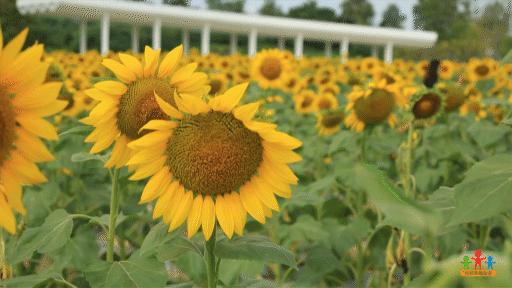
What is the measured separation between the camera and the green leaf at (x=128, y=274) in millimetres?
1332

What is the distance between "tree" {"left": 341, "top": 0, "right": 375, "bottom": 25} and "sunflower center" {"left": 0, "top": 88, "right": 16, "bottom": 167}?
4356 centimetres

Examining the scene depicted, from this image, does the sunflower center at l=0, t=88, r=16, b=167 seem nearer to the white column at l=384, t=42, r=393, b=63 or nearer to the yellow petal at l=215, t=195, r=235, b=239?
the yellow petal at l=215, t=195, r=235, b=239

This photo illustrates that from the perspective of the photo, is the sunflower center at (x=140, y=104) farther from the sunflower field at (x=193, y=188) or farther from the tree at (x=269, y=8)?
the tree at (x=269, y=8)

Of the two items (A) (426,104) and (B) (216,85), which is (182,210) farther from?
(B) (216,85)

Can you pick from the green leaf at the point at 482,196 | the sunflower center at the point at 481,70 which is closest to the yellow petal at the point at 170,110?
the green leaf at the point at 482,196

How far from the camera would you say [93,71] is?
657 centimetres

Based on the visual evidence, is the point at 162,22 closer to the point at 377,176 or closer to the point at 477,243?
the point at 477,243

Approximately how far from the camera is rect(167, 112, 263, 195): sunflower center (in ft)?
3.86

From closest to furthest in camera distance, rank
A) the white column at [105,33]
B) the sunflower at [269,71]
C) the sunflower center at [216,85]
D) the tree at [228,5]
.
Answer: the sunflower center at [216,85] < the sunflower at [269,71] < the white column at [105,33] < the tree at [228,5]

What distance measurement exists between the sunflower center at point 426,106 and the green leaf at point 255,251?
1.64 m

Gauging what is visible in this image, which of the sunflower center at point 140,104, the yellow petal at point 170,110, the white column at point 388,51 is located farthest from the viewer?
the white column at point 388,51

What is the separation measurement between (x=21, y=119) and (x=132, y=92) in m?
0.54

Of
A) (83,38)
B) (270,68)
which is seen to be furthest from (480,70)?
(83,38)

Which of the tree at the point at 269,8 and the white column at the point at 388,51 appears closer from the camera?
the white column at the point at 388,51
